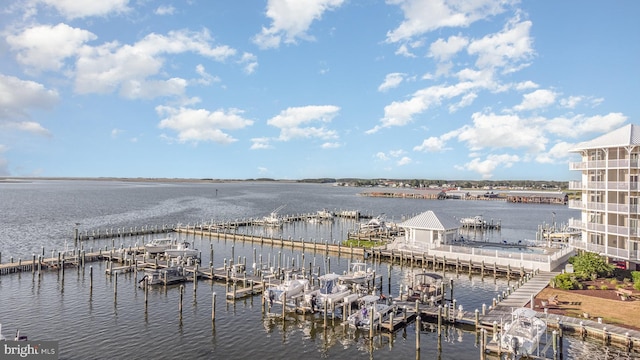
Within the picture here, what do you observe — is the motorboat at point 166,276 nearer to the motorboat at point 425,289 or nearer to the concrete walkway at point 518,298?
the motorboat at point 425,289

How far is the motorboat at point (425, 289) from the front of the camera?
3516 cm

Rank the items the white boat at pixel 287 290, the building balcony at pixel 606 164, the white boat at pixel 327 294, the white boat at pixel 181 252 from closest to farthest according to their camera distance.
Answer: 1. the white boat at pixel 327 294
2. the white boat at pixel 287 290
3. the building balcony at pixel 606 164
4. the white boat at pixel 181 252

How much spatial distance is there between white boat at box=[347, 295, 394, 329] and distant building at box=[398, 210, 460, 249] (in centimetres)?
2271

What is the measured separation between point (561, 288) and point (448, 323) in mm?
12507

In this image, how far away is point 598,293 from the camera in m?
34.1

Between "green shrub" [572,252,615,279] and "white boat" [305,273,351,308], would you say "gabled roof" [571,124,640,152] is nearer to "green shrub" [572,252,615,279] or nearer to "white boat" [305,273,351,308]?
"green shrub" [572,252,615,279]

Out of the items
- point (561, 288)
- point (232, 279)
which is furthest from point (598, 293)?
point (232, 279)

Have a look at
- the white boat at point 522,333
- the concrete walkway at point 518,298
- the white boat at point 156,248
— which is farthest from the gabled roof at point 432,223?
the white boat at point 156,248

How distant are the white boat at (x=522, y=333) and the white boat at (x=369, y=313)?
8.25 metres

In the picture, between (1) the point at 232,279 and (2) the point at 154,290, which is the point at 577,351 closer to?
(1) the point at 232,279

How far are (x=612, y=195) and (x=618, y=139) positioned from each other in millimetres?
5972

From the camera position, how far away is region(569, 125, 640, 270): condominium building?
130ft

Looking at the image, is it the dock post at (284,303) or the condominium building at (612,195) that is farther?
the condominium building at (612,195)

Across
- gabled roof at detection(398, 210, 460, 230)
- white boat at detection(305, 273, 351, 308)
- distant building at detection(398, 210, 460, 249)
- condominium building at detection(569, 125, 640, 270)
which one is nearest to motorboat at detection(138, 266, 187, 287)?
white boat at detection(305, 273, 351, 308)
